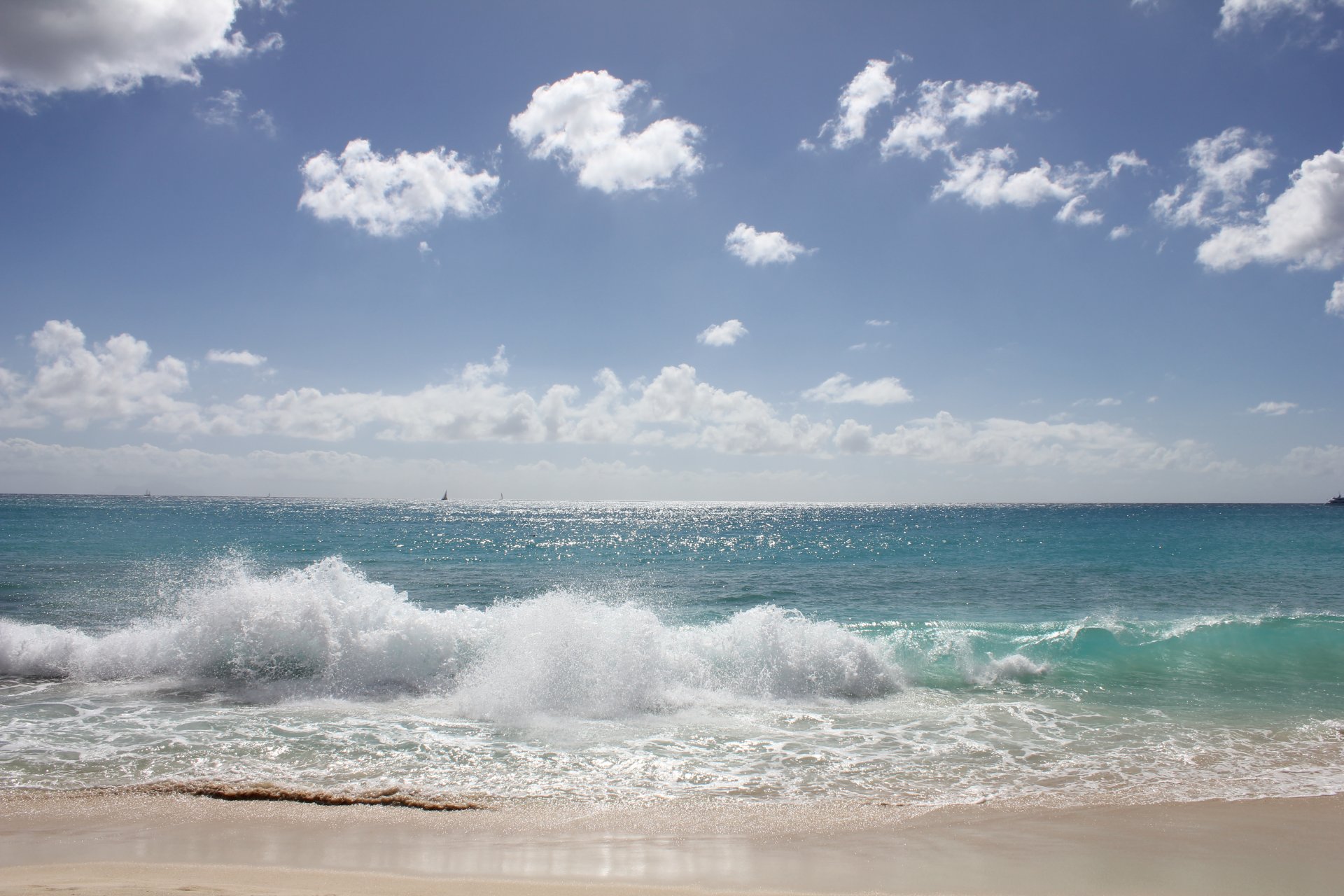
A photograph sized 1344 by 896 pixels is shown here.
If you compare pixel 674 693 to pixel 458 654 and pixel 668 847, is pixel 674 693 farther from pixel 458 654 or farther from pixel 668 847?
pixel 668 847

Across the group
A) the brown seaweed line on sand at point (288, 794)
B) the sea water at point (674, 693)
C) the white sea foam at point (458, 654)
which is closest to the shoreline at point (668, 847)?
the brown seaweed line on sand at point (288, 794)

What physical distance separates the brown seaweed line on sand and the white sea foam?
11.8 ft

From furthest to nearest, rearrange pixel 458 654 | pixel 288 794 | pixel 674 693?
pixel 458 654 < pixel 674 693 < pixel 288 794

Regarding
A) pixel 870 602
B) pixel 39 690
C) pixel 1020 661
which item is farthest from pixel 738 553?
pixel 39 690

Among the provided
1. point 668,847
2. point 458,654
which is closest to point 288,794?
point 668,847

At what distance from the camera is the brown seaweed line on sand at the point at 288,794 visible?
720 cm

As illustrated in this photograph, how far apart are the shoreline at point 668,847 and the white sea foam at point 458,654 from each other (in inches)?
167

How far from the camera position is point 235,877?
5.47 meters

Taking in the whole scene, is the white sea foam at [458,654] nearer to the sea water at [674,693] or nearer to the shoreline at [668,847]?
the sea water at [674,693]

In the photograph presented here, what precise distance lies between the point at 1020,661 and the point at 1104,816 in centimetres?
729

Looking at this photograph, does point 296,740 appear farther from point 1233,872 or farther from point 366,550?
point 366,550

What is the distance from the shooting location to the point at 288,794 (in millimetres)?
7320

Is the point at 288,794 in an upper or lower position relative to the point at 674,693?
upper

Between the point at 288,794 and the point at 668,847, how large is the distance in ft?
13.8
